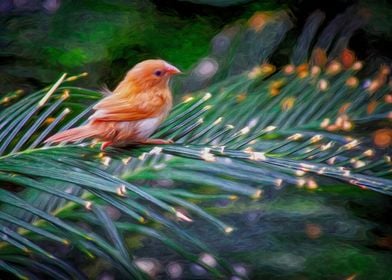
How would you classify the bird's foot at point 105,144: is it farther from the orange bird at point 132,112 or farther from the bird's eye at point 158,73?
the bird's eye at point 158,73

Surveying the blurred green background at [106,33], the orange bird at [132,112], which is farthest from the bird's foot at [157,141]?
the blurred green background at [106,33]

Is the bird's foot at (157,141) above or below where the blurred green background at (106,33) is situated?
below

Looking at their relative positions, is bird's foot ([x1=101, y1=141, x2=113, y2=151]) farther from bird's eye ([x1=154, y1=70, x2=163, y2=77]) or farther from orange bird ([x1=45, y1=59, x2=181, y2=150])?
bird's eye ([x1=154, y1=70, x2=163, y2=77])

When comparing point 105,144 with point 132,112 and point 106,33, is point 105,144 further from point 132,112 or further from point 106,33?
point 106,33

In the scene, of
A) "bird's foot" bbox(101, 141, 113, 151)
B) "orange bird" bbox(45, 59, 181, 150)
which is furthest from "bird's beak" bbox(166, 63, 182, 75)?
"bird's foot" bbox(101, 141, 113, 151)

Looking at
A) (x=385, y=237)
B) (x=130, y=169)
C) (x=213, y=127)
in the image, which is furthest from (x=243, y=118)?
(x=385, y=237)

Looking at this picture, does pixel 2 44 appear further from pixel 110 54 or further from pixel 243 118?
pixel 243 118

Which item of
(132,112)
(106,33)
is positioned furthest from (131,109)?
(106,33)

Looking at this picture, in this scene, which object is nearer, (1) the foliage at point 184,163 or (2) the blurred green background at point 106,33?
(1) the foliage at point 184,163
